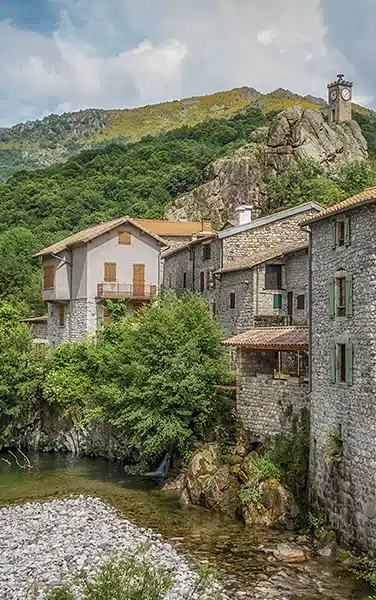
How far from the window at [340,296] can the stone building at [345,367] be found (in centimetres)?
3

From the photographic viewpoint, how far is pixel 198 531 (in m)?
22.5

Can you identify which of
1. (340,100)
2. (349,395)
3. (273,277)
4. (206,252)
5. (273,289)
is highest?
(340,100)

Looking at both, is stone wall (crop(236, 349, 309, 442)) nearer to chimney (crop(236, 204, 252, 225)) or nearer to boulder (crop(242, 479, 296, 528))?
boulder (crop(242, 479, 296, 528))

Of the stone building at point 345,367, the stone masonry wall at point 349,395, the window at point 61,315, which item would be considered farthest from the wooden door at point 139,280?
the stone masonry wall at point 349,395

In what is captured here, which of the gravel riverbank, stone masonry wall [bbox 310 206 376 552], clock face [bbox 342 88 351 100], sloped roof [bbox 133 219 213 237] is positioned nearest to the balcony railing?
sloped roof [bbox 133 219 213 237]

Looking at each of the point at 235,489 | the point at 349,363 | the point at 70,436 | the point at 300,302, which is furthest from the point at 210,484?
the point at 70,436

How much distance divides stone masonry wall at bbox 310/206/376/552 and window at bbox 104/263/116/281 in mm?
26268

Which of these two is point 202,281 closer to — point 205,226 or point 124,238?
point 124,238

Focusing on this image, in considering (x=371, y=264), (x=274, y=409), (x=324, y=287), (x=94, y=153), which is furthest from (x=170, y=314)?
(x=94, y=153)

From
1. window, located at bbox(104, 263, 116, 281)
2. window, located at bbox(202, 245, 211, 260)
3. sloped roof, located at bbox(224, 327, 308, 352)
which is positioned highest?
window, located at bbox(202, 245, 211, 260)

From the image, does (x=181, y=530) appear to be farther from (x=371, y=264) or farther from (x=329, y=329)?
(x=371, y=264)

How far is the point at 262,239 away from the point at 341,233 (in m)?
20.2

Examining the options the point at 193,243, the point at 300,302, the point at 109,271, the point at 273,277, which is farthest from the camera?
the point at 109,271

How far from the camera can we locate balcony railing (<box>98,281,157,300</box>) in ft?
154
